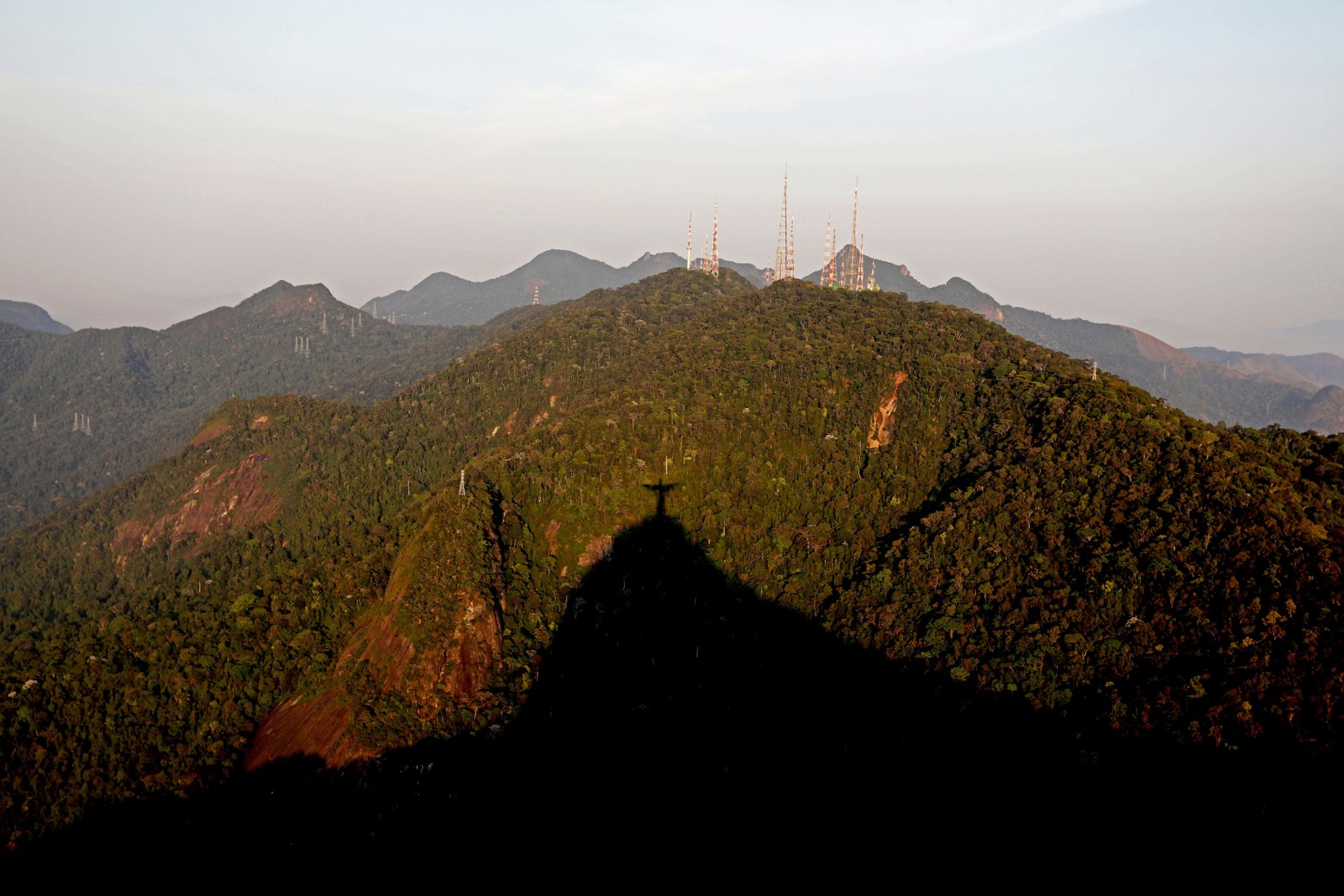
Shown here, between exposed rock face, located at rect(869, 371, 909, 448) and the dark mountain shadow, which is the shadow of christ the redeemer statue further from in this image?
exposed rock face, located at rect(869, 371, 909, 448)

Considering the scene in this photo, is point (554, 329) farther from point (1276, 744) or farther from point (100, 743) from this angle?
point (1276, 744)

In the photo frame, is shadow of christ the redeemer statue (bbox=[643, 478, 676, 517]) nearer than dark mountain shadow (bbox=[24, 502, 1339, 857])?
No

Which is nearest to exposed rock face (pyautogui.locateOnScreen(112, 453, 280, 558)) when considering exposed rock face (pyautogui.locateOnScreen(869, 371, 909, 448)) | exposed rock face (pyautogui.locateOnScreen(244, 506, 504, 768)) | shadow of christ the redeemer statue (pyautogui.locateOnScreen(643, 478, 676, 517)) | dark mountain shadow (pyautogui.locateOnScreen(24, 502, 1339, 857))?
exposed rock face (pyautogui.locateOnScreen(244, 506, 504, 768))

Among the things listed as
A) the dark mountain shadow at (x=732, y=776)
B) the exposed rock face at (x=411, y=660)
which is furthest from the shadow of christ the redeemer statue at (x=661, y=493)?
the exposed rock face at (x=411, y=660)

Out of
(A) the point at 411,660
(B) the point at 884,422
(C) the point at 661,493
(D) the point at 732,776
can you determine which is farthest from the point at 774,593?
(A) the point at 411,660

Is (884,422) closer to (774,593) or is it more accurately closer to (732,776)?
(774,593)

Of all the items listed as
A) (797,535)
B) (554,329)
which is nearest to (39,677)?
(797,535)
